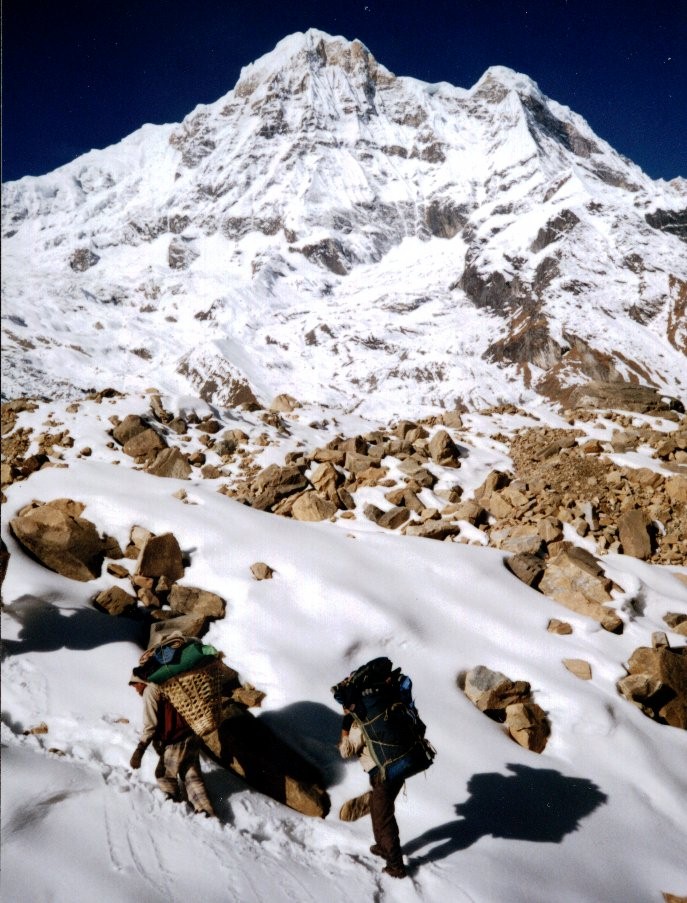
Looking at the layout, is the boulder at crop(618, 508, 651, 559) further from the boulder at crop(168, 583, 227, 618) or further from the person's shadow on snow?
the boulder at crop(168, 583, 227, 618)

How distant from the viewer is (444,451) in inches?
531

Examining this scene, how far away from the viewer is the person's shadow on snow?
478 cm

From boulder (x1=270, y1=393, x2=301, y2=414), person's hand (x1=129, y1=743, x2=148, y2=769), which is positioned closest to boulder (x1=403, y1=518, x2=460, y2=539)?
person's hand (x1=129, y1=743, x2=148, y2=769)

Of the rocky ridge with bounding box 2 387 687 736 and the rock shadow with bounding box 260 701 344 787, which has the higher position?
the rocky ridge with bounding box 2 387 687 736

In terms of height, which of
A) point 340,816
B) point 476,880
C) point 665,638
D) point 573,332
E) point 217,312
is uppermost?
point 573,332

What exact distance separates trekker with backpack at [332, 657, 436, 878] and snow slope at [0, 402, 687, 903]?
0.52 meters

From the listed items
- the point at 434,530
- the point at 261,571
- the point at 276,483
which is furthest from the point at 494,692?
the point at 276,483

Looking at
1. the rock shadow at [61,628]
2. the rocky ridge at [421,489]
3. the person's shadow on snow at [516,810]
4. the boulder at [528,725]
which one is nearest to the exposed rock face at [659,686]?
the rocky ridge at [421,489]

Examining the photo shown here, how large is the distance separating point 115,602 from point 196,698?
2.86 metres

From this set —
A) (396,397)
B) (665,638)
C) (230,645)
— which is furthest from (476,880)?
(396,397)

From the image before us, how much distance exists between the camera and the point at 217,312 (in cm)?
18375

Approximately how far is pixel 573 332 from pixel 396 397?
4372 cm

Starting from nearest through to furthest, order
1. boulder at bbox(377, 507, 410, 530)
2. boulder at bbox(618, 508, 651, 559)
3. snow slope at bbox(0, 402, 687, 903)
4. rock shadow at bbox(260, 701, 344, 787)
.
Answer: snow slope at bbox(0, 402, 687, 903), rock shadow at bbox(260, 701, 344, 787), boulder at bbox(618, 508, 651, 559), boulder at bbox(377, 507, 410, 530)

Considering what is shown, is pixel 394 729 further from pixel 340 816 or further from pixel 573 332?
pixel 573 332
